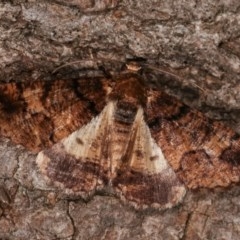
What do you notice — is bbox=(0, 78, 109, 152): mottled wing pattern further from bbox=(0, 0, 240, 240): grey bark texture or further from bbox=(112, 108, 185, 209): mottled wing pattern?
bbox=(112, 108, 185, 209): mottled wing pattern

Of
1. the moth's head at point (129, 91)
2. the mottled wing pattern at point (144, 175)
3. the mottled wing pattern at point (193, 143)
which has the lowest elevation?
the mottled wing pattern at point (144, 175)

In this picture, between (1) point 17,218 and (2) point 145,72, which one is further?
(2) point 145,72

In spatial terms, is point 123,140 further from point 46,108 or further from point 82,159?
point 46,108

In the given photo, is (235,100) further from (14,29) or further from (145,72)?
(14,29)

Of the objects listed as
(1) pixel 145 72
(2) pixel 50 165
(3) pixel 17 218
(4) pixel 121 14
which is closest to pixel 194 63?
(1) pixel 145 72

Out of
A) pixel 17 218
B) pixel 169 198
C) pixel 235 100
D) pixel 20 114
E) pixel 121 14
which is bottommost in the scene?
pixel 17 218

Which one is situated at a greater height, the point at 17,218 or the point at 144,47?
the point at 144,47

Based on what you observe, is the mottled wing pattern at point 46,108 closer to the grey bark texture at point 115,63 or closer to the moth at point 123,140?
the moth at point 123,140

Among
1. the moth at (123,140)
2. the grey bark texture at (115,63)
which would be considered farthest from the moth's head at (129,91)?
the grey bark texture at (115,63)

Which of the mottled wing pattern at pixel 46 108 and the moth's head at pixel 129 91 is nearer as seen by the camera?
the mottled wing pattern at pixel 46 108
